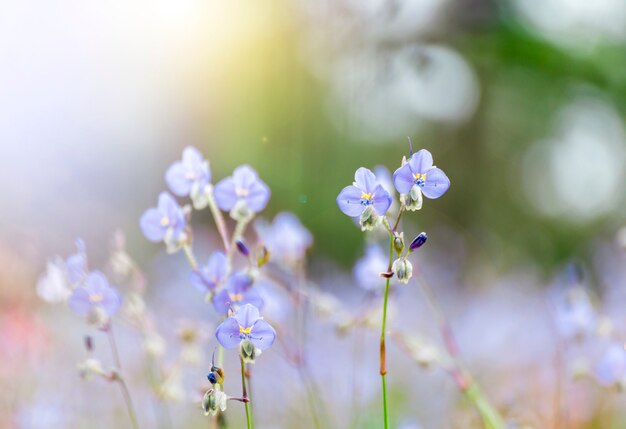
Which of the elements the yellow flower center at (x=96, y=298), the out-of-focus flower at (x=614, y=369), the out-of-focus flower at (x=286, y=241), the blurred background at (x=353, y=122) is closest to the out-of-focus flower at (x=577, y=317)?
the out-of-focus flower at (x=614, y=369)

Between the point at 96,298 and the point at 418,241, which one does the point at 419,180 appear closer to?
the point at 418,241

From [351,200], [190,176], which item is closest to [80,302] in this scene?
[190,176]

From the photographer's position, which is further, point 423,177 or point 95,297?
point 95,297

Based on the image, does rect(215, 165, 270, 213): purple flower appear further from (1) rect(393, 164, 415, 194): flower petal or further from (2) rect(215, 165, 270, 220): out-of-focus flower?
(1) rect(393, 164, 415, 194): flower petal

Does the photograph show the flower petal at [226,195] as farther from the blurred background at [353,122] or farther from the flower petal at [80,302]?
the blurred background at [353,122]

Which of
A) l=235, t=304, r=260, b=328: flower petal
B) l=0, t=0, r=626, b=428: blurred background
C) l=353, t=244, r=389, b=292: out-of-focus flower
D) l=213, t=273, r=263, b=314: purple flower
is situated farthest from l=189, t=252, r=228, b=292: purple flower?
l=0, t=0, r=626, b=428: blurred background

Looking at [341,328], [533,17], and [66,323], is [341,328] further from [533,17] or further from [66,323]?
[533,17]
